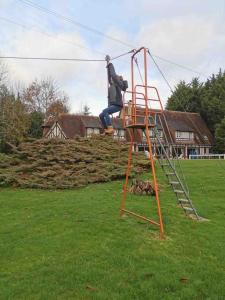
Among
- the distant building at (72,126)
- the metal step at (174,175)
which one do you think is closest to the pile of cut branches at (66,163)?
the metal step at (174,175)

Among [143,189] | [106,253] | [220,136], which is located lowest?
[106,253]

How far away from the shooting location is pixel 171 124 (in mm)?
62188

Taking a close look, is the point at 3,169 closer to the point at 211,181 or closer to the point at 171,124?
the point at 211,181

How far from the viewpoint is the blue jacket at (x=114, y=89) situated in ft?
35.6

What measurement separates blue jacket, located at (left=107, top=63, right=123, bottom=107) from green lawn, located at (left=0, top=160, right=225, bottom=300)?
3.07 metres

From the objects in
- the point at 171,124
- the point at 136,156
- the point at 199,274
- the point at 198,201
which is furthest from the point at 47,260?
the point at 171,124

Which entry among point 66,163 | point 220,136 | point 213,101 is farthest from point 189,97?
point 66,163

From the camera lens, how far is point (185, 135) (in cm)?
6419

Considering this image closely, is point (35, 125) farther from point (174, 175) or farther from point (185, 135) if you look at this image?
point (174, 175)

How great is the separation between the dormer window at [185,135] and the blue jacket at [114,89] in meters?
52.8

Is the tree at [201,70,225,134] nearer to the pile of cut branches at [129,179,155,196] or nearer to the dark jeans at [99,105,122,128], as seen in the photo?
the pile of cut branches at [129,179,155,196]

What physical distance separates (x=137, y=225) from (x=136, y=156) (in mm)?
13318

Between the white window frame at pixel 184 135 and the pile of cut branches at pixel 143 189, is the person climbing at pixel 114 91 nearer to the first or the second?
the pile of cut branches at pixel 143 189

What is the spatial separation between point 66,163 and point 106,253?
43.3 feet
